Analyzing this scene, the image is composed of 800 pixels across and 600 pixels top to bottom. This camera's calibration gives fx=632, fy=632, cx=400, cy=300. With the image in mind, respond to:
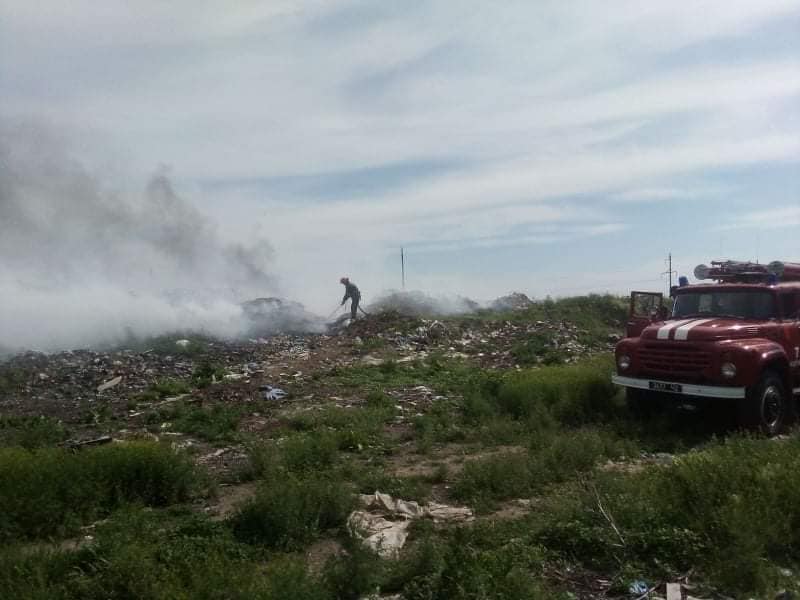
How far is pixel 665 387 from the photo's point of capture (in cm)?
866

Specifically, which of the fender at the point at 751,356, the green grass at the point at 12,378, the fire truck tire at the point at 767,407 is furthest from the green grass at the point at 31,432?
the fire truck tire at the point at 767,407

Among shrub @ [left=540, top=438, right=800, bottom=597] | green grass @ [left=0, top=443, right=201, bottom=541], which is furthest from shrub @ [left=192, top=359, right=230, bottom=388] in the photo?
shrub @ [left=540, top=438, right=800, bottom=597]

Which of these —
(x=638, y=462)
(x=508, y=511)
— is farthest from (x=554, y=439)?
(x=508, y=511)

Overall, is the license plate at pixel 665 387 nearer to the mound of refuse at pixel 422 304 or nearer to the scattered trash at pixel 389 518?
the scattered trash at pixel 389 518

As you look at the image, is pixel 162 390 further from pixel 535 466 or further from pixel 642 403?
pixel 642 403

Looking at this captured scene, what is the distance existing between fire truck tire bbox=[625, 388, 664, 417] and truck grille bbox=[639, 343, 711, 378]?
20.9 inches

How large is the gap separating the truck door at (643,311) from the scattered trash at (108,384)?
10053mm

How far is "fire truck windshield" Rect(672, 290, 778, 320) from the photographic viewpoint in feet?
30.5

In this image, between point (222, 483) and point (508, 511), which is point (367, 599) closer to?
point (508, 511)

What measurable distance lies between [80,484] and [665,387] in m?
7.21

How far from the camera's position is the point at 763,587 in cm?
410

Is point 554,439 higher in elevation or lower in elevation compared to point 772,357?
lower

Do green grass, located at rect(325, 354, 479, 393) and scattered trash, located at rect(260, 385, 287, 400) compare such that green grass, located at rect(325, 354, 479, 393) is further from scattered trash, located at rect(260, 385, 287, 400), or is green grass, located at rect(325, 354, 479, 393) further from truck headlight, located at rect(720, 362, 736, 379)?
truck headlight, located at rect(720, 362, 736, 379)

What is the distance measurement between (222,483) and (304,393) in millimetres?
5027
